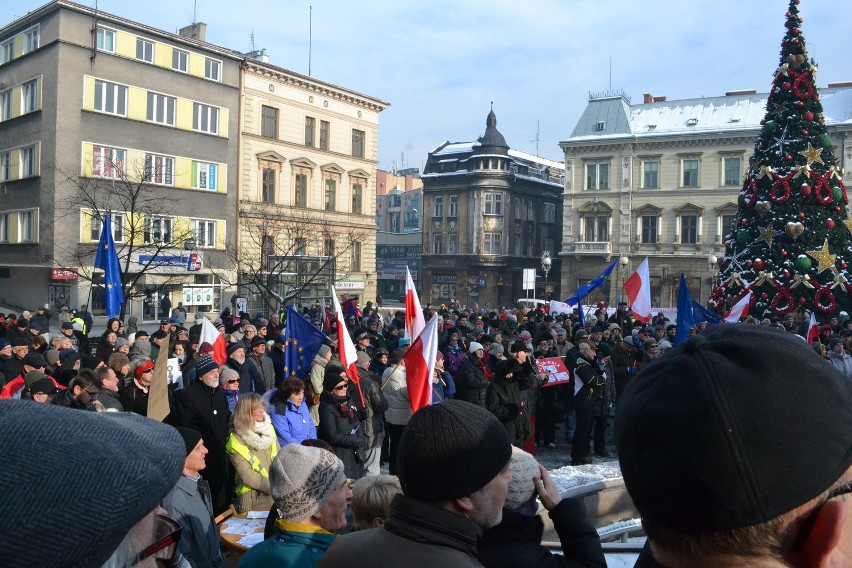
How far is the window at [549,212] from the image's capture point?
6969 cm

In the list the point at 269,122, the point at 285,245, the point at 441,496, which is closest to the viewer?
the point at 441,496

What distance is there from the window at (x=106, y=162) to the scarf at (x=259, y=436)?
1206 inches

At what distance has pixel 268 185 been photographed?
4206cm

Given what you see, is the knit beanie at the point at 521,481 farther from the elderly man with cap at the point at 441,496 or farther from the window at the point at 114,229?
the window at the point at 114,229

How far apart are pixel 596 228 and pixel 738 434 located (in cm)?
5431

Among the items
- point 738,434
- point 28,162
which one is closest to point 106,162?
point 28,162

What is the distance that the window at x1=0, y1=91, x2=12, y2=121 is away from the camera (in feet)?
119

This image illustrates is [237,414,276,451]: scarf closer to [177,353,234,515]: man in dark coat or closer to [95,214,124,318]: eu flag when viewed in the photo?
[177,353,234,515]: man in dark coat

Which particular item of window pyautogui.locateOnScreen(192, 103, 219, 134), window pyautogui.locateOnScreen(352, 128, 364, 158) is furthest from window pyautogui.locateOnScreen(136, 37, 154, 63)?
window pyautogui.locateOnScreen(352, 128, 364, 158)

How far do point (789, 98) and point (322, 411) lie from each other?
68.9ft

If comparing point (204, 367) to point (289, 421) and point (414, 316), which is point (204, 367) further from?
point (414, 316)

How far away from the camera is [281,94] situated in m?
42.2

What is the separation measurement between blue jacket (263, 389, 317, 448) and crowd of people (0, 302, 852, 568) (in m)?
0.02

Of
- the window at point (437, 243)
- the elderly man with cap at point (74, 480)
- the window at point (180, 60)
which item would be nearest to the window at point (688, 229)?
the window at point (437, 243)
